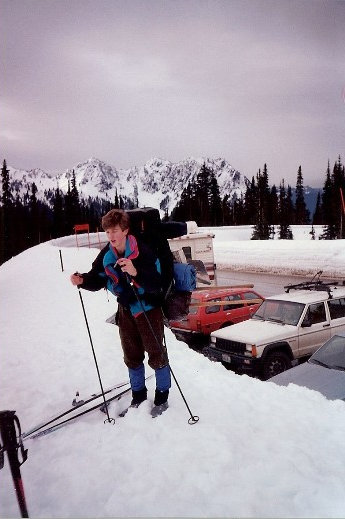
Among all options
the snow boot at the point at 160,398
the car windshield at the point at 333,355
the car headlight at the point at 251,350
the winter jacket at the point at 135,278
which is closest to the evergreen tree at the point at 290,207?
the car headlight at the point at 251,350

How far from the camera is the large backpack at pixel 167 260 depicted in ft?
11.6

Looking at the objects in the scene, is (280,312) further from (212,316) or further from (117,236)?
(117,236)

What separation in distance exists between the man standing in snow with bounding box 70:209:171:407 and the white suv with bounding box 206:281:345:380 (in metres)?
4.50

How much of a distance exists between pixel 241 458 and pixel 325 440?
0.83 metres

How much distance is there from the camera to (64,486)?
8.96 ft

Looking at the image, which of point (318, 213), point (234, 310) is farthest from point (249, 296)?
point (318, 213)

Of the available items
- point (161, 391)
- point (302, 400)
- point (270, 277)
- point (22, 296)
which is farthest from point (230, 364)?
point (270, 277)

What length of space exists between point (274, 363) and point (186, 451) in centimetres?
546

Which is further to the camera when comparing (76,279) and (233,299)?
(233,299)

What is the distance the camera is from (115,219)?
130 inches

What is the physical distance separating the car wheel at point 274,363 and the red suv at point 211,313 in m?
3.40

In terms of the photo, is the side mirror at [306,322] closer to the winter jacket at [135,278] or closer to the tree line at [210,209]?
the winter jacket at [135,278]

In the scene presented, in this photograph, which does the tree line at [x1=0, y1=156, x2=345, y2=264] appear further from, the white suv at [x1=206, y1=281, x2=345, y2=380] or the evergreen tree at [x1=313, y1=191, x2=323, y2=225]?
the white suv at [x1=206, y1=281, x2=345, y2=380]

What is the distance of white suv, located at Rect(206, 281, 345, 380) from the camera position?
26.0ft
